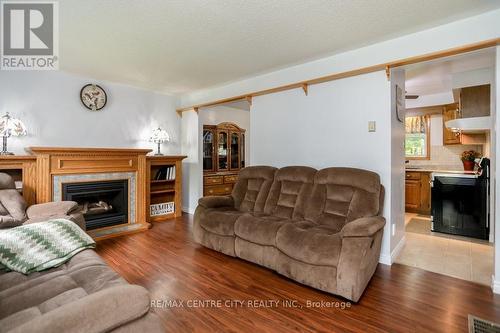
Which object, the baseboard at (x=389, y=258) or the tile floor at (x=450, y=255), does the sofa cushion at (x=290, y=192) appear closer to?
the baseboard at (x=389, y=258)

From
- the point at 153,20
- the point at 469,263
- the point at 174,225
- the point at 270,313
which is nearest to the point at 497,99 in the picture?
the point at 469,263

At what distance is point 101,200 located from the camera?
13.9 ft

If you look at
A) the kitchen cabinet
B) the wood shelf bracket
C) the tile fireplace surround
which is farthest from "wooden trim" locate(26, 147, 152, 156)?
the kitchen cabinet

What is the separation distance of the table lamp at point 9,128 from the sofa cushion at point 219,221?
8.74 feet

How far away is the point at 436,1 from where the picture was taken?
2.11 metres

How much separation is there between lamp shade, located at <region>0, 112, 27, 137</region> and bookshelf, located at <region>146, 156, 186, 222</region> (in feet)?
6.18

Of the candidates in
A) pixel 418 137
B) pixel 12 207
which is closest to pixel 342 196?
pixel 12 207

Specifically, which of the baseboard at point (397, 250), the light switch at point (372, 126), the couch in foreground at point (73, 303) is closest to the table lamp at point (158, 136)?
the couch in foreground at point (73, 303)

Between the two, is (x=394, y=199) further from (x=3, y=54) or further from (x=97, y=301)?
(x=3, y=54)

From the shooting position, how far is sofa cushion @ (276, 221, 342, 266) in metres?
→ 2.15

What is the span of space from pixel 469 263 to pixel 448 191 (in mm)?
1458

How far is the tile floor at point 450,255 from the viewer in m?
2.67

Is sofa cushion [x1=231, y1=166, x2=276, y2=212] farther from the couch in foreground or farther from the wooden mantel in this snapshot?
the couch in foreground

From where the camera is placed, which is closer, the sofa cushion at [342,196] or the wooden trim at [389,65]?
the wooden trim at [389,65]
